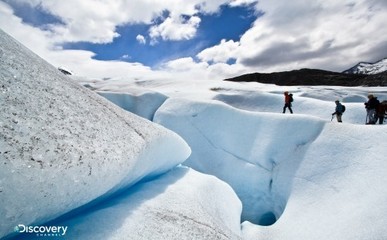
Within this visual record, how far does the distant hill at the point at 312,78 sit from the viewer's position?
41456 millimetres

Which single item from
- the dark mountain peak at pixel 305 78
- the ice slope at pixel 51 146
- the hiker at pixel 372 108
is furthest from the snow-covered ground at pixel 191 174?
the dark mountain peak at pixel 305 78

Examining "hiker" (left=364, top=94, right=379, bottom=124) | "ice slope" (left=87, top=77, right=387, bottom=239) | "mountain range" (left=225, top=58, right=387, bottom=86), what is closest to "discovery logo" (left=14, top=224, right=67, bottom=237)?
"ice slope" (left=87, top=77, right=387, bottom=239)

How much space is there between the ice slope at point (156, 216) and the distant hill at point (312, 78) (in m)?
43.0

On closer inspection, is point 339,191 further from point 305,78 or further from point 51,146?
point 305,78

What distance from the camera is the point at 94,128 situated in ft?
6.90

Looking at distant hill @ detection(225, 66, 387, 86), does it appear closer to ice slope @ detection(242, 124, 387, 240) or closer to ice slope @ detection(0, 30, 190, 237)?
ice slope @ detection(242, 124, 387, 240)

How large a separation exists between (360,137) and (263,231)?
2.51 meters

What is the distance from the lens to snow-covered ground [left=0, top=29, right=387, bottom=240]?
5.26 feet

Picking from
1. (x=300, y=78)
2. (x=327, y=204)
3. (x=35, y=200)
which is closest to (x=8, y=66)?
(x=35, y=200)

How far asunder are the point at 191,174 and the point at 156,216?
163 cm

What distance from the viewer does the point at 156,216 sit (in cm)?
212

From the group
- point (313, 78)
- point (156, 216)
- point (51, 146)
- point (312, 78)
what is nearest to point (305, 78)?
point (312, 78)

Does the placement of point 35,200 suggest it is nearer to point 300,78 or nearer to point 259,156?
point 259,156

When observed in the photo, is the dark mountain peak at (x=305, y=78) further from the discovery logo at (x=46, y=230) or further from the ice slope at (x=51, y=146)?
the discovery logo at (x=46, y=230)
